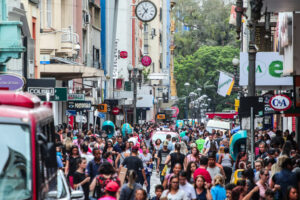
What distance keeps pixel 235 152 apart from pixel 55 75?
16645 millimetres

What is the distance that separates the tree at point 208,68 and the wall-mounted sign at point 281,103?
2822 inches

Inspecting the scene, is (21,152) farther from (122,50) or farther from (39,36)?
(122,50)

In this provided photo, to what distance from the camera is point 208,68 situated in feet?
337

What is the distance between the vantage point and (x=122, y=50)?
69.2 m

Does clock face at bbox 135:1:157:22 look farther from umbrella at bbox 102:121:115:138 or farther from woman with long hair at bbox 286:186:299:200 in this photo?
woman with long hair at bbox 286:186:299:200

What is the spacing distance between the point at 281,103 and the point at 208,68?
3044 inches

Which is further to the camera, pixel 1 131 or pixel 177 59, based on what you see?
pixel 177 59

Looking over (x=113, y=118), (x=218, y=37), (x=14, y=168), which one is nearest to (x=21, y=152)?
(x=14, y=168)

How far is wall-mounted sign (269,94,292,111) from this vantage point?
25531 mm

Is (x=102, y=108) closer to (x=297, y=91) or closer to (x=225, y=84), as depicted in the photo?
(x=225, y=84)

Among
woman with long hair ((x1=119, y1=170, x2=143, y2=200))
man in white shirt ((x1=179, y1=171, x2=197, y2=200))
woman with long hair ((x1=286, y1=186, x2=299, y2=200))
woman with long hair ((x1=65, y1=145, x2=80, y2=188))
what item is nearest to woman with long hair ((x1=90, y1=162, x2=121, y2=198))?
woman with long hair ((x1=119, y1=170, x2=143, y2=200))

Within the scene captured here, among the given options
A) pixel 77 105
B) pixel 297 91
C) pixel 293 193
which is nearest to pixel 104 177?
pixel 293 193

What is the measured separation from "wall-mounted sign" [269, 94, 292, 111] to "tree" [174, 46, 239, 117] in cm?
7167

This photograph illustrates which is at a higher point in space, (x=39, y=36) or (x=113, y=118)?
(x=39, y=36)
